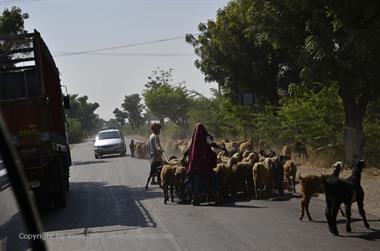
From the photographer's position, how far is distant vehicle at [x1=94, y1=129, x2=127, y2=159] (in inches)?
1430

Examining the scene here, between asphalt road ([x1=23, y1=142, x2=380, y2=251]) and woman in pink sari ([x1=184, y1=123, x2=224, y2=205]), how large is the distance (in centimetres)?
45

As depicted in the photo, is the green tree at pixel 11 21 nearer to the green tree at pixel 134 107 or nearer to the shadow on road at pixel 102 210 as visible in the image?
the shadow on road at pixel 102 210

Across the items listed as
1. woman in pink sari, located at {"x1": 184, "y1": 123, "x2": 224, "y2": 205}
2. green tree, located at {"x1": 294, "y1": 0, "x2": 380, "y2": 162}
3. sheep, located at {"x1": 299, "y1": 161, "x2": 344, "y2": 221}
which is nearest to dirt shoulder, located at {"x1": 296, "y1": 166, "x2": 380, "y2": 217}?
sheep, located at {"x1": 299, "y1": 161, "x2": 344, "y2": 221}

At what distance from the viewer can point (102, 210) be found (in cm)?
1233

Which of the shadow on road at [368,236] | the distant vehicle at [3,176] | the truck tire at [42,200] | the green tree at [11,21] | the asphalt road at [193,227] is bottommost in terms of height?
the shadow on road at [368,236]

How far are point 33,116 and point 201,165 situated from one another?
3561 mm

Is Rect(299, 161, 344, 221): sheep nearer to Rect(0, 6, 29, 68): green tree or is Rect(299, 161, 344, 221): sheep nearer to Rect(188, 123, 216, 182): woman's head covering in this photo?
Rect(188, 123, 216, 182): woman's head covering

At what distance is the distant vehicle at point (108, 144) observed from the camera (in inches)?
1430

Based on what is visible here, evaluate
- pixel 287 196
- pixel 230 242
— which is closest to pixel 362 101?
pixel 287 196

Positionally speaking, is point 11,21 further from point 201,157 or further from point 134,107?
point 134,107

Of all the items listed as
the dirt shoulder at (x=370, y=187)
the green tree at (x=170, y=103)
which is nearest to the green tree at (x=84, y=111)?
the green tree at (x=170, y=103)

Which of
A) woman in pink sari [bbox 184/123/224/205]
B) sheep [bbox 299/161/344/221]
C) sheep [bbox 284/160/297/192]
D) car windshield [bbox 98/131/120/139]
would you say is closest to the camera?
sheep [bbox 299/161/344/221]

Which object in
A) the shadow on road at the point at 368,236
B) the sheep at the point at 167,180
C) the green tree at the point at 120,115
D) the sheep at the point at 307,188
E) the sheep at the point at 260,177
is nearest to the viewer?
the shadow on road at the point at 368,236

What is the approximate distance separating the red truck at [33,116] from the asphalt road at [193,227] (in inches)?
25.4
